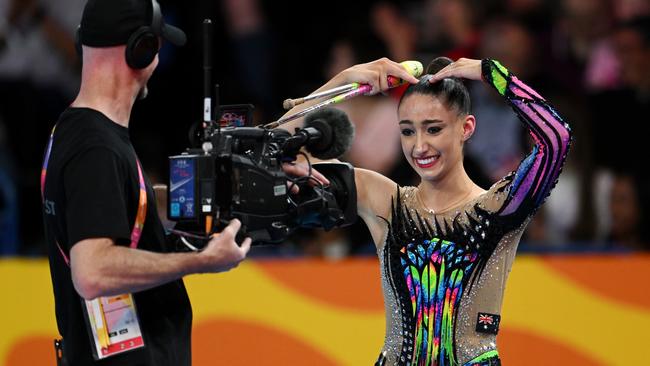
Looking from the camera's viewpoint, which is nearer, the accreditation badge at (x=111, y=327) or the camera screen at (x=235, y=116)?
the accreditation badge at (x=111, y=327)

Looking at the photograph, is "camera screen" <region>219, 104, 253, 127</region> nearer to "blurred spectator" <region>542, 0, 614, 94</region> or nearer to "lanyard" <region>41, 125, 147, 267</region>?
"lanyard" <region>41, 125, 147, 267</region>

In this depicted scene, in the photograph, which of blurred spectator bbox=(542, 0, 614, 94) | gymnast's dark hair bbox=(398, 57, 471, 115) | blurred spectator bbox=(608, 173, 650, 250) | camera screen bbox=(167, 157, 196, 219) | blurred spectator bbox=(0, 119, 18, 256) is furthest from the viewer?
blurred spectator bbox=(542, 0, 614, 94)

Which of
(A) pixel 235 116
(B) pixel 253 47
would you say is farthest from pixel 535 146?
(B) pixel 253 47

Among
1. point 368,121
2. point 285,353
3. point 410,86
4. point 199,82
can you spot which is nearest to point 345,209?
point 410,86

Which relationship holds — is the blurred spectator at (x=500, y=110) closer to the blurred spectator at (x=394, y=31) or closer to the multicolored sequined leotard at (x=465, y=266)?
the blurred spectator at (x=394, y=31)

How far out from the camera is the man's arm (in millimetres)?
2986

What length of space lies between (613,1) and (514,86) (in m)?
3.93

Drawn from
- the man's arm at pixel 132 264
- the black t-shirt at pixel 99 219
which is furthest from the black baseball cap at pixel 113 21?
the man's arm at pixel 132 264

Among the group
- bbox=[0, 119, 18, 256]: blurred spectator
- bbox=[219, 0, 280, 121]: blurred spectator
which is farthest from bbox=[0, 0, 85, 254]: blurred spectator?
bbox=[219, 0, 280, 121]: blurred spectator

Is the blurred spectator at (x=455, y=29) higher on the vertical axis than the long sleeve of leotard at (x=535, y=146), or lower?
higher

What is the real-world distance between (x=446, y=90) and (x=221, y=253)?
1145 millimetres

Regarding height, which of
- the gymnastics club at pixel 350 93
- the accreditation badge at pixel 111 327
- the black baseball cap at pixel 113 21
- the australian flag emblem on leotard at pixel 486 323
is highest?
the black baseball cap at pixel 113 21

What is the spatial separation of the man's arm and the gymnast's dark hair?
1.04 m

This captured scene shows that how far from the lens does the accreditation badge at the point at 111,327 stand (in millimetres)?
3199
